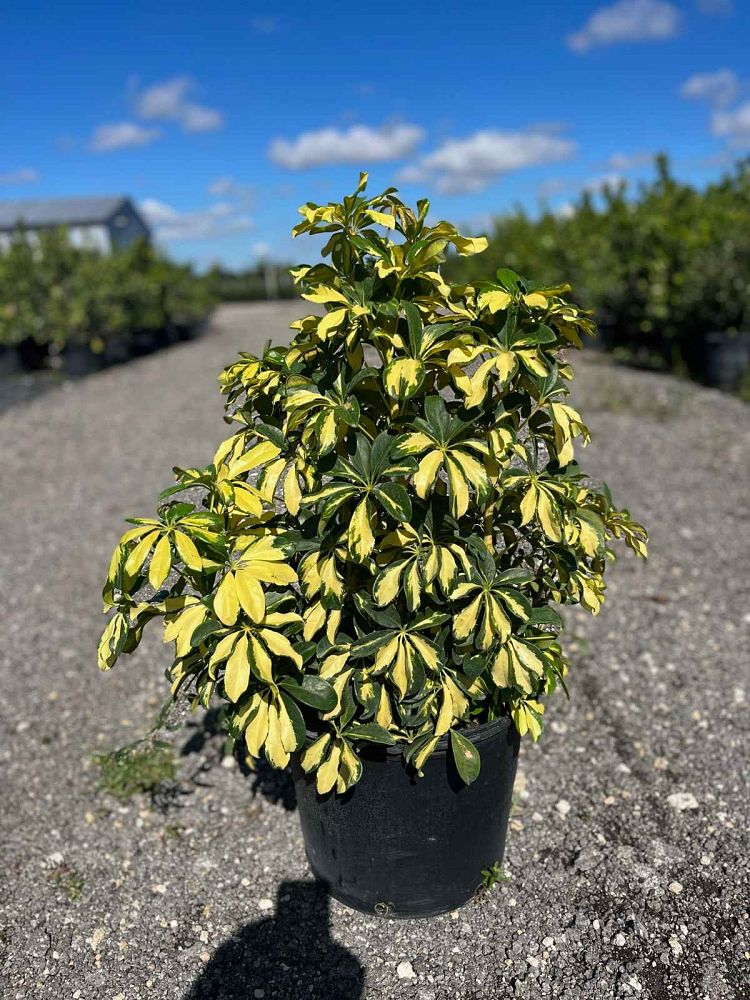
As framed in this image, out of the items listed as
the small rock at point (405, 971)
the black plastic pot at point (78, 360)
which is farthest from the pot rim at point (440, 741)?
the black plastic pot at point (78, 360)

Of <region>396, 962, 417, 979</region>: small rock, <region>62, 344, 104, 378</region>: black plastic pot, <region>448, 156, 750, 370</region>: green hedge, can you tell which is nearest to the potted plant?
<region>396, 962, 417, 979</region>: small rock

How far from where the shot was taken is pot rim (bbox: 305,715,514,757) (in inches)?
70.7

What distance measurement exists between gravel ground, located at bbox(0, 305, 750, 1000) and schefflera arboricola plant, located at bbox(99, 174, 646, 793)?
2.03 feet

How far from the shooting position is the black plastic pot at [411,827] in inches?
73.2

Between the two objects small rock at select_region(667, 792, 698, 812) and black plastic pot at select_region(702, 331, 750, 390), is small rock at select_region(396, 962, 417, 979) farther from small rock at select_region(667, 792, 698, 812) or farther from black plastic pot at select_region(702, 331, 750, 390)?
black plastic pot at select_region(702, 331, 750, 390)

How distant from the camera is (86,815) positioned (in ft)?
8.34

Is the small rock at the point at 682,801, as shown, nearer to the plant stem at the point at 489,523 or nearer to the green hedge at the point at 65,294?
the plant stem at the point at 489,523

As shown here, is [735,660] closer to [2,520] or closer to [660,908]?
[660,908]

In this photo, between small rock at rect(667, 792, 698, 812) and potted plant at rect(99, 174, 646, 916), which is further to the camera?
small rock at rect(667, 792, 698, 812)

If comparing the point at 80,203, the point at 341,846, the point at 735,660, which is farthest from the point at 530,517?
the point at 80,203

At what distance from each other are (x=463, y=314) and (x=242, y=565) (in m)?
0.73

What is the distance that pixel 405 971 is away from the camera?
1919mm

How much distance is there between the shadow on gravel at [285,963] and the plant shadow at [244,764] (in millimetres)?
457

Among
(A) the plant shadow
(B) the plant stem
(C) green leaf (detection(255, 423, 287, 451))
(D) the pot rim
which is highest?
(C) green leaf (detection(255, 423, 287, 451))
